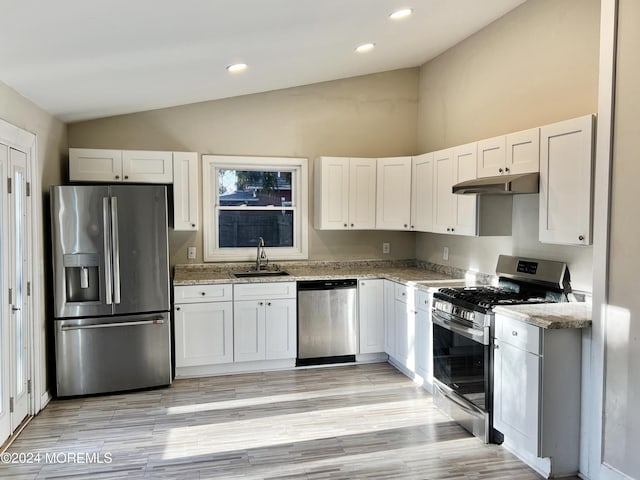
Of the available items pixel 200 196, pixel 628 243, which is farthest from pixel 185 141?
pixel 628 243

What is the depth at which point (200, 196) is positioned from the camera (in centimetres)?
482

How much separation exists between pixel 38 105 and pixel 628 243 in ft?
13.1

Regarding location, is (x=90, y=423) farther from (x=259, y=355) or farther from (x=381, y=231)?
(x=381, y=231)

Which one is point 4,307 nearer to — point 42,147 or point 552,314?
point 42,147

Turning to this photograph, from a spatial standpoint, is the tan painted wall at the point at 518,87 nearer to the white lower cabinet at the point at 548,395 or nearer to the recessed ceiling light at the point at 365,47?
the white lower cabinet at the point at 548,395

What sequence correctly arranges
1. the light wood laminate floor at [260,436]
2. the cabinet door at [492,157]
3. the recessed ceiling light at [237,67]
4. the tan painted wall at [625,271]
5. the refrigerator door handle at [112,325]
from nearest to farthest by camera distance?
1. the tan painted wall at [625,271]
2. the light wood laminate floor at [260,436]
3. the cabinet door at [492,157]
4. the recessed ceiling light at [237,67]
5. the refrigerator door handle at [112,325]

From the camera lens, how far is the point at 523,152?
3.14 meters

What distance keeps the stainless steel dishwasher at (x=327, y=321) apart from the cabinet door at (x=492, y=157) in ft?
5.44

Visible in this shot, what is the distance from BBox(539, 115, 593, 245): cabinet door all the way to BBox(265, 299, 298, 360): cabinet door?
7.62 feet

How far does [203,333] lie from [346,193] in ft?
6.38

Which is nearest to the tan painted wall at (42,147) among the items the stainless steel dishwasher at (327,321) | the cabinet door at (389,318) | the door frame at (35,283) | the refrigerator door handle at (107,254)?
the door frame at (35,283)

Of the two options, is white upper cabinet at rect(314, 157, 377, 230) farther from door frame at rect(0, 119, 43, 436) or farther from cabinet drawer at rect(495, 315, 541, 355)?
door frame at rect(0, 119, 43, 436)

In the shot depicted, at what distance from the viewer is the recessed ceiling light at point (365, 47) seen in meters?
3.90

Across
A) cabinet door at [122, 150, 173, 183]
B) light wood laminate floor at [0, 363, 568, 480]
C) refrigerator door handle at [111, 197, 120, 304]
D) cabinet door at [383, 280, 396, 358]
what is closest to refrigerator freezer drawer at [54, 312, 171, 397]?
light wood laminate floor at [0, 363, 568, 480]
